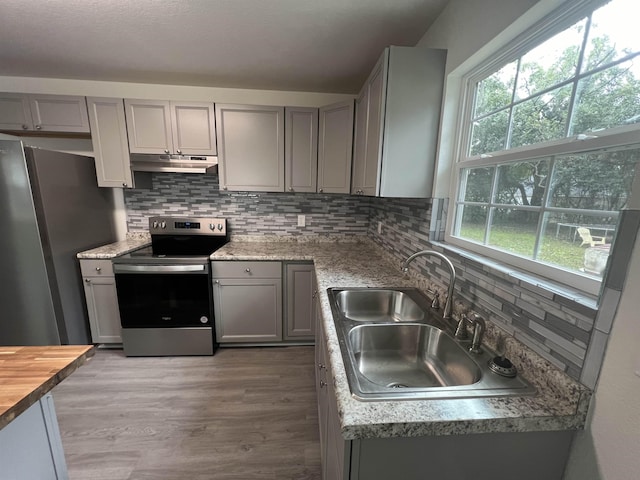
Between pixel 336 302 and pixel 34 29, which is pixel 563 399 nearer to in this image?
pixel 336 302

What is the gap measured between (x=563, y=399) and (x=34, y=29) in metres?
3.12

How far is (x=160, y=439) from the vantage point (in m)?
1.49

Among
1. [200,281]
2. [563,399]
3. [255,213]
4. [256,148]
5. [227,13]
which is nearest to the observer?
[563,399]

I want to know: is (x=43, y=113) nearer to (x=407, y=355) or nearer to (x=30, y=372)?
(x=30, y=372)

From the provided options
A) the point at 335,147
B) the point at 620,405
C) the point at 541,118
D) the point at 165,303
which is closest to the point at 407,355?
the point at 620,405

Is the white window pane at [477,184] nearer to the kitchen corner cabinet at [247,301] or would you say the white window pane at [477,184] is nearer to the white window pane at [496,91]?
the white window pane at [496,91]

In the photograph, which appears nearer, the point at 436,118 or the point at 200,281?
the point at 436,118

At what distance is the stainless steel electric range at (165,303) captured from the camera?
6.82 ft

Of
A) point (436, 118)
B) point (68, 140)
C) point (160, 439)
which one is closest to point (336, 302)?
point (436, 118)

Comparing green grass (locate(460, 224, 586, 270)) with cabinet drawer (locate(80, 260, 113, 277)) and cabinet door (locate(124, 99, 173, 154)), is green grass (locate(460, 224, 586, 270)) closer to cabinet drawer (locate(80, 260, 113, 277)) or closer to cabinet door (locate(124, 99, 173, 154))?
cabinet door (locate(124, 99, 173, 154))

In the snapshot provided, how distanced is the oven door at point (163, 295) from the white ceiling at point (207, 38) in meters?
1.59

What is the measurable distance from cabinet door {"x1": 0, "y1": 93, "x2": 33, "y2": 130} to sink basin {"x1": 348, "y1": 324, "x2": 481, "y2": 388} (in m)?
3.18

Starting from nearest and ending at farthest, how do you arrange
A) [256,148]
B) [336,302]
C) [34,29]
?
[336,302] < [34,29] < [256,148]

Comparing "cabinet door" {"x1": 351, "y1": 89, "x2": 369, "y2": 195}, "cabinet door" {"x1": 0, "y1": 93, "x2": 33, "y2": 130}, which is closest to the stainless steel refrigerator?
"cabinet door" {"x1": 0, "y1": 93, "x2": 33, "y2": 130}
